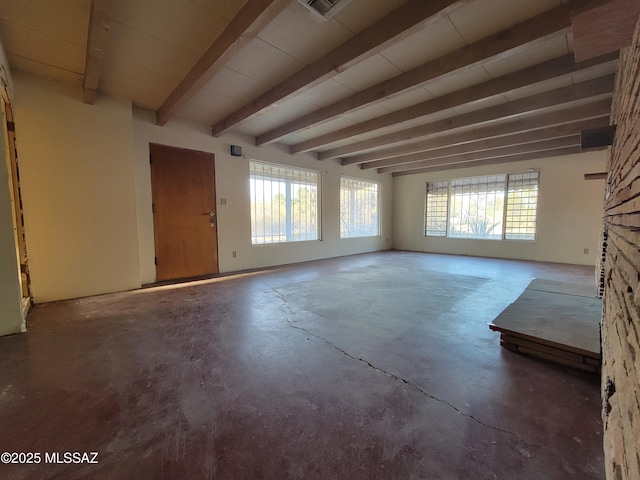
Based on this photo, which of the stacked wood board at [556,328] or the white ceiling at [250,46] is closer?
the stacked wood board at [556,328]

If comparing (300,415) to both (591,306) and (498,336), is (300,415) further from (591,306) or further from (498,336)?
(591,306)

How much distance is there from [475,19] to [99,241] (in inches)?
186

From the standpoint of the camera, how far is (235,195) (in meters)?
5.04

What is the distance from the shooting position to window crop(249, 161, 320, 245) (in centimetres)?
541

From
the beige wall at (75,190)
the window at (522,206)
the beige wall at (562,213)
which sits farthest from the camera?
the window at (522,206)

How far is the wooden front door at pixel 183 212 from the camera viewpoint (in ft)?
13.8

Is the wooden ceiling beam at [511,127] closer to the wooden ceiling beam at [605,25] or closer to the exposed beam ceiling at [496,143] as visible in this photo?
the exposed beam ceiling at [496,143]

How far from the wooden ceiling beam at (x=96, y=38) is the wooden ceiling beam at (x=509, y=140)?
5.23 meters

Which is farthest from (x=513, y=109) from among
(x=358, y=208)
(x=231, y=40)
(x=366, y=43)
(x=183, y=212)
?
(x=183, y=212)

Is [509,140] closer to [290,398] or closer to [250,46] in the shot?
[250,46]

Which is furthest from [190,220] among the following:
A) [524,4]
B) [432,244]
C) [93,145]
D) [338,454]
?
[432,244]

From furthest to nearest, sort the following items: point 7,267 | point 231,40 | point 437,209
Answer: point 437,209 → point 7,267 → point 231,40

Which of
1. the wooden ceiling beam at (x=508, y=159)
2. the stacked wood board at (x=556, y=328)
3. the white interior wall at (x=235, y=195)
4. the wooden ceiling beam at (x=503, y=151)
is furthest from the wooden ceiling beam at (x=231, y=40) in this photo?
the wooden ceiling beam at (x=508, y=159)

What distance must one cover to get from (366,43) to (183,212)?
3.59m
